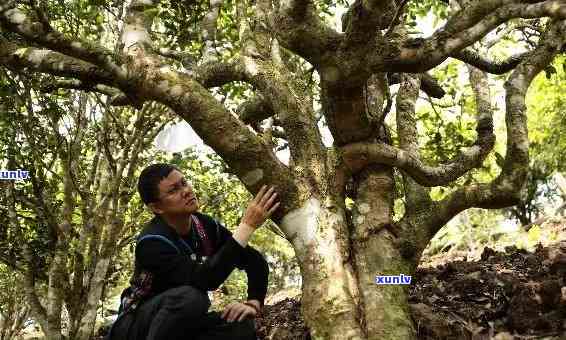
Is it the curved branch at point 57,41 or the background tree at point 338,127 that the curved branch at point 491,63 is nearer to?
the background tree at point 338,127

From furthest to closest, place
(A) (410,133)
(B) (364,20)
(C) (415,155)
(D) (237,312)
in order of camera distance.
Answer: (A) (410,133)
(C) (415,155)
(D) (237,312)
(B) (364,20)

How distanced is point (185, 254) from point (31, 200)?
3763 millimetres

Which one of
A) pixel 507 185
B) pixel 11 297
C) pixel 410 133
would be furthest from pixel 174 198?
pixel 11 297

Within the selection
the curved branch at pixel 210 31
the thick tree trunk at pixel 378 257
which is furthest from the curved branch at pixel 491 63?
the curved branch at pixel 210 31

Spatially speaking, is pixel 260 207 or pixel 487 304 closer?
pixel 260 207

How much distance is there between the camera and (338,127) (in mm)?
4207

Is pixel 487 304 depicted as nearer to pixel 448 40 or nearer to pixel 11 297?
pixel 448 40

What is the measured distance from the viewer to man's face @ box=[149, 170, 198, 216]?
12.3ft

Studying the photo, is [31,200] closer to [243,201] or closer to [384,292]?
[384,292]

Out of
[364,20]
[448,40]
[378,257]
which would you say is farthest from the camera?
[378,257]

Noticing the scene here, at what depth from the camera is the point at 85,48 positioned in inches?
160

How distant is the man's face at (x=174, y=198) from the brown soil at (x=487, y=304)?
1.69 metres

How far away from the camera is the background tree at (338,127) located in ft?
11.8

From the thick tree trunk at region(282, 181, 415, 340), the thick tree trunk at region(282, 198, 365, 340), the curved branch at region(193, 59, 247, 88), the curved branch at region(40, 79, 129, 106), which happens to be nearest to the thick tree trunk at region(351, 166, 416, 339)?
the thick tree trunk at region(282, 181, 415, 340)
